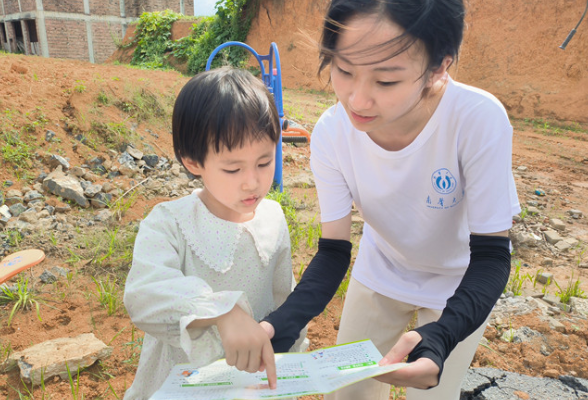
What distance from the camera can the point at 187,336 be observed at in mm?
992

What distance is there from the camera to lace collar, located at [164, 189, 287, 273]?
1233 millimetres

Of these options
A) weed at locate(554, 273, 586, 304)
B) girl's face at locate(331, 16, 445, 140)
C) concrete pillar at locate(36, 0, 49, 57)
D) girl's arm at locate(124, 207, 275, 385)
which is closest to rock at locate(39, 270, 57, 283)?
girl's arm at locate(124, 207, 275, 385)

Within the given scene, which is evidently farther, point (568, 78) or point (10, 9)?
point (10, 9)

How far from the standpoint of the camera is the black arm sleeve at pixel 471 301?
3.55 ft

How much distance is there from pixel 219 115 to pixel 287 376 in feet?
2.19

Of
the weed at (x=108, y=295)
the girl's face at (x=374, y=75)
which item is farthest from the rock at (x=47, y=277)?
the girl's face at (x=374, y=75)

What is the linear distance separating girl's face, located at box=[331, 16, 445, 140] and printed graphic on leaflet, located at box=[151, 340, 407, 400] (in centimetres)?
61

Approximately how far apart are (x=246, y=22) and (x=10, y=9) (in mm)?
11822

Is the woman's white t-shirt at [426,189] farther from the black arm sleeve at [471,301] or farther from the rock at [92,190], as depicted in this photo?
the rock at [92,190]

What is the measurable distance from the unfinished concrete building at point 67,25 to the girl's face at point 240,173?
59.2ft

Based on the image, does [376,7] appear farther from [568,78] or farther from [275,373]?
[568,78]

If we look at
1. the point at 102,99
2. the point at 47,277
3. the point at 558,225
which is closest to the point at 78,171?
the point at 102,99

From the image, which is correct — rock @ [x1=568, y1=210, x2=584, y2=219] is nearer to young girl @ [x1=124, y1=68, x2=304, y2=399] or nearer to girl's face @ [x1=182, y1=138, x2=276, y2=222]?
young girl @ [x1=124, y1=68, x2=304, y2=399]

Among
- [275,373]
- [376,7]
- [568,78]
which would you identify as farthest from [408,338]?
[568,78]
